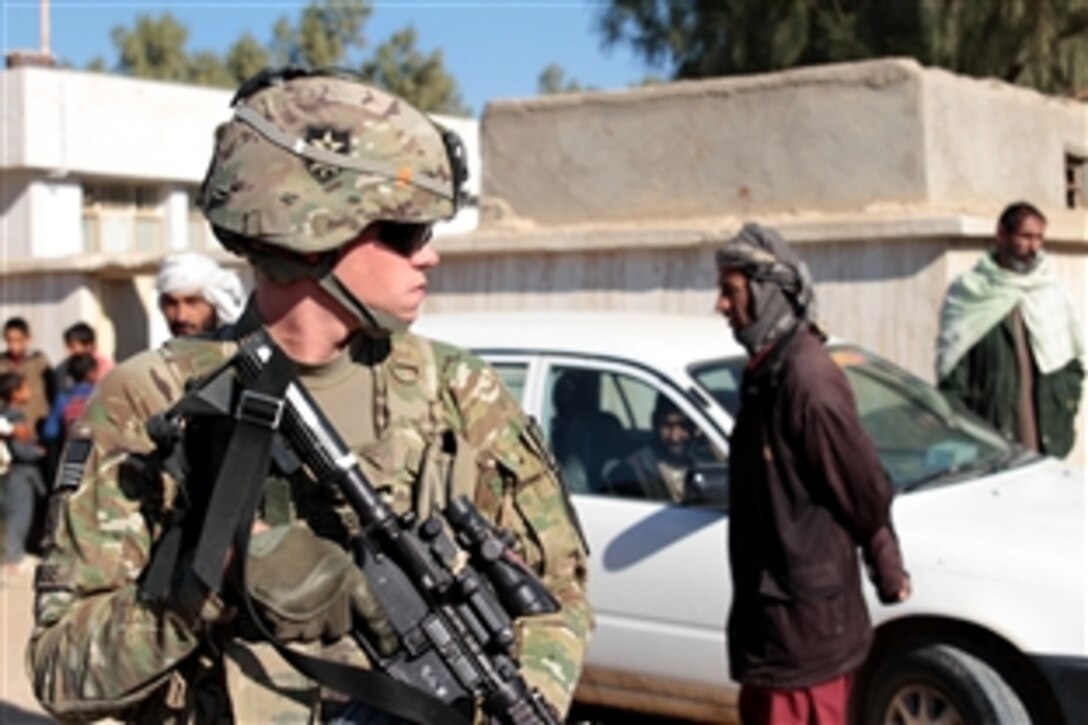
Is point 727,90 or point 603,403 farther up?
point 727,90

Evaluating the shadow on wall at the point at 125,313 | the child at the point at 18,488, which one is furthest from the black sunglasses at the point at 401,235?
the shadow on wall at the point at 125,313

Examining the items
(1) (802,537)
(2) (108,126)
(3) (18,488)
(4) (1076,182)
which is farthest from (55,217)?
(1) (802,537)

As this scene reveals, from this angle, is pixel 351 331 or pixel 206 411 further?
pixel 351 331

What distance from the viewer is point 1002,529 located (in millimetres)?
4816

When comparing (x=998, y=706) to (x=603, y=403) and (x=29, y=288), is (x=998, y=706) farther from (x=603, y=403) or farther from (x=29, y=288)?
(x=29, y=288)

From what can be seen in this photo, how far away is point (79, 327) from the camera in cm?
993

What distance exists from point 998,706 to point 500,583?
3.05 m

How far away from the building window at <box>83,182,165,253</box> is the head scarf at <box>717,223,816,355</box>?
55.2ft

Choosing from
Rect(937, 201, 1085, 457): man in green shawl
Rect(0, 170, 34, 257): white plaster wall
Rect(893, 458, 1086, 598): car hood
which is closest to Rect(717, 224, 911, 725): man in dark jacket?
Rect(893, 458, 1086, 598): car hood

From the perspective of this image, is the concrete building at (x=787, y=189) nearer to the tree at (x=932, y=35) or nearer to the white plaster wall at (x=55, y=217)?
the tree at (x=932, y=35)

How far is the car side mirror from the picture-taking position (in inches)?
199

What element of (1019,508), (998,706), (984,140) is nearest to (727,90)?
(984,140)

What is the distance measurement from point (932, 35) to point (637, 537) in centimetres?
1177

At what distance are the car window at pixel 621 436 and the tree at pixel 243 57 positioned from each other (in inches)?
1833
